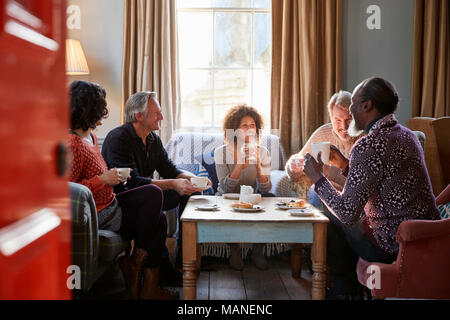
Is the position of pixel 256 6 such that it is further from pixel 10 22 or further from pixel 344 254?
pixel 10 22

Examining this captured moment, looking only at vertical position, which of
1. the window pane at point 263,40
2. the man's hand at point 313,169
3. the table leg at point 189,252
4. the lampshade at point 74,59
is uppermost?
the window pane at point 263,40

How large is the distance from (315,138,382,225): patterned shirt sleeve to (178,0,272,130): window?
241 cm

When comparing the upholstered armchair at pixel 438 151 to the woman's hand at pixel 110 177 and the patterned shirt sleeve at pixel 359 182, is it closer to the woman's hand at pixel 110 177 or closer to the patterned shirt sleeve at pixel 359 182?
the patterned shirt sleeve at pixel 359 182

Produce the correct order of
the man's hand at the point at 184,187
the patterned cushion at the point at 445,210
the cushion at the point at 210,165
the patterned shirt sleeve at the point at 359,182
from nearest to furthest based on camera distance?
the patterned shirt sleeve at the point at 359,182 < the patterned cushion at the point at 445,210 < the man's hand at the point at 184,187 < the cushion at the point at 210,165

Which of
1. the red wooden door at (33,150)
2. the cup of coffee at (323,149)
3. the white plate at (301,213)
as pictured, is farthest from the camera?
the cup of coffee at (323,149)

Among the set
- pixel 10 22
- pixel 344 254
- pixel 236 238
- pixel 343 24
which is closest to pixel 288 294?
pixel 344 254

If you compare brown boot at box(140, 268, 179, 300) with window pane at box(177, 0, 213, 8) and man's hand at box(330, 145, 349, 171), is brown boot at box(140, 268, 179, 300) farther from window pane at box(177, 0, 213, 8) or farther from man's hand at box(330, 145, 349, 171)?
window pane at box(177, 0, 213, 8)

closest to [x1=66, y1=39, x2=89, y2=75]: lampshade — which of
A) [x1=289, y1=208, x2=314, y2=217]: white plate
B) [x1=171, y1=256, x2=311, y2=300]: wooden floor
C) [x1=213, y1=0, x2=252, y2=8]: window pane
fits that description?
[x1=213, y1=0, x2=252, y2=8]: window pane

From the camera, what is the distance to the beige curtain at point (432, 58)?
388cm

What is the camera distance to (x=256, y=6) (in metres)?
4.13

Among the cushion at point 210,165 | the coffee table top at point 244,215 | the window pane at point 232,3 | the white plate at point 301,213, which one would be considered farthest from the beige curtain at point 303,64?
the white plate at point 301,213

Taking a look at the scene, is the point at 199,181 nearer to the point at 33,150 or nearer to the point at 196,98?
the point at 196,98

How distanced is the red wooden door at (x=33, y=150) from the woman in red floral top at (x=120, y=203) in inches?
61.5

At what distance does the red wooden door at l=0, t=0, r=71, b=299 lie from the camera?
1.53 ft
